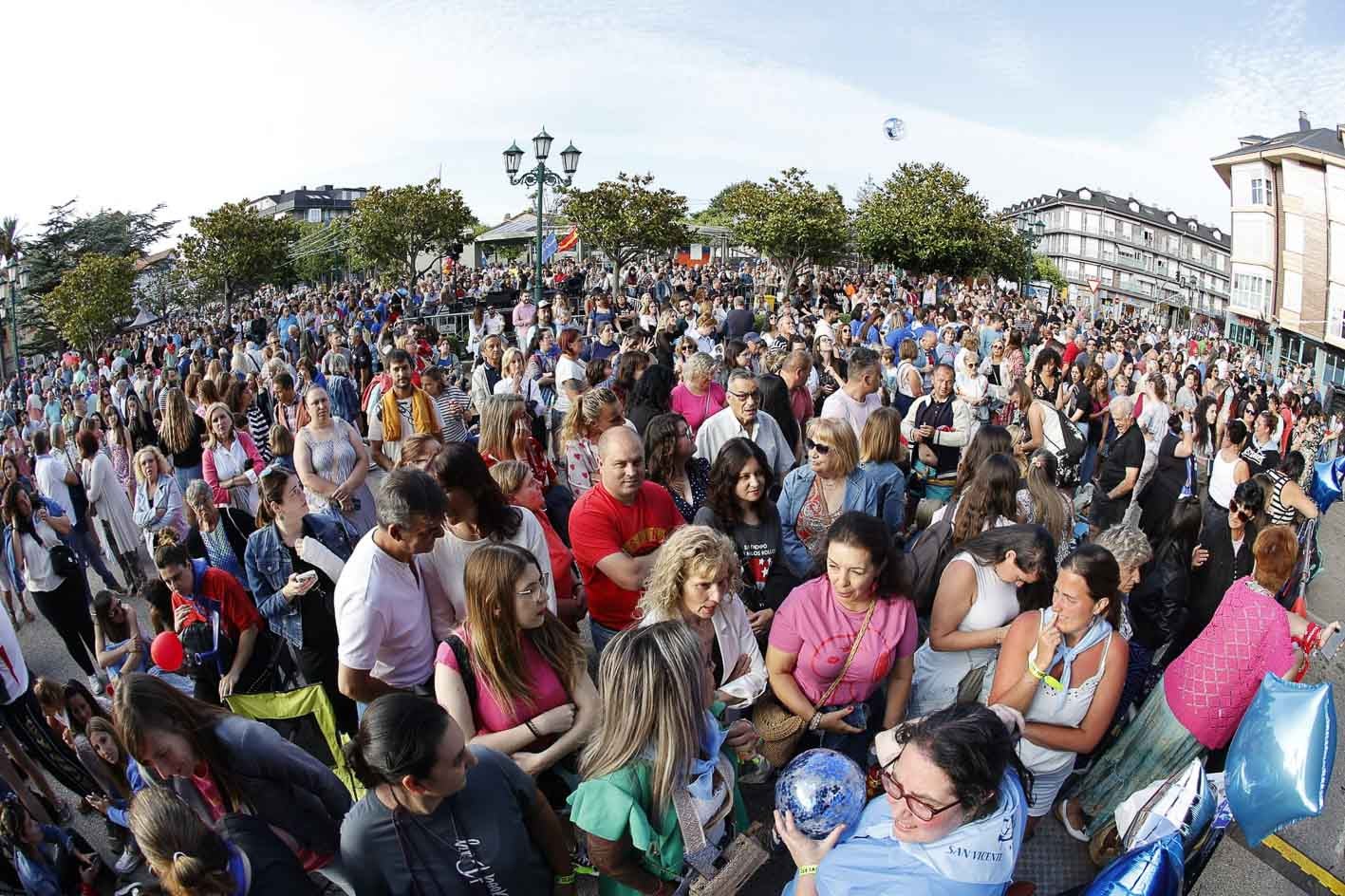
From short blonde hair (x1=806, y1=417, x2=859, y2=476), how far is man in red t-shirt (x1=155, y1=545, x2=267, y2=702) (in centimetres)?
296

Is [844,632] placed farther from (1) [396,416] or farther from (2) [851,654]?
(1) [396,416]

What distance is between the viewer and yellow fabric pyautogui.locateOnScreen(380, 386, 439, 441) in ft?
20.6

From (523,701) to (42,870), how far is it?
1898 mm

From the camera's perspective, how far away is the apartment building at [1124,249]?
3487 inches

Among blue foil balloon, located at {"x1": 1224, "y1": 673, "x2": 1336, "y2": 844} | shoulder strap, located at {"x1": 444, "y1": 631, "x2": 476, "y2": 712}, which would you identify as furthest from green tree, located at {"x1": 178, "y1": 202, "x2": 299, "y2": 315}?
blue foil balloon, located at {"x1": 1224, "y1": 673, "x2": 1336, "y2": 844}

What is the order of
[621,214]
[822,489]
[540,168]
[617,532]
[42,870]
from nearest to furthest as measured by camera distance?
[42,870]
[617,532]
[822,489]
[540,168]
[621,214]

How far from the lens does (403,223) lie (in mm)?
32875

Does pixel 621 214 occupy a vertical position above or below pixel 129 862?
above

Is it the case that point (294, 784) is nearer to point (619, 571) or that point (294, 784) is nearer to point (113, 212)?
point (619, 571)

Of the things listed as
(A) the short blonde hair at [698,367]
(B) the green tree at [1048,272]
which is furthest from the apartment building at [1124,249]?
(A) the short blonde hair at [698,367]

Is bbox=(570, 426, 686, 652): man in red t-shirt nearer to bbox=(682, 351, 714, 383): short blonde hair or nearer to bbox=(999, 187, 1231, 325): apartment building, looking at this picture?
bbox=(682, 351, 714, 383): short blonde hair

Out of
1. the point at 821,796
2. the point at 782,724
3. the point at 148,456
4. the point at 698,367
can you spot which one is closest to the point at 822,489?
the point at 782,724

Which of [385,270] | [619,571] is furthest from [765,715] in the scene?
[385,270]

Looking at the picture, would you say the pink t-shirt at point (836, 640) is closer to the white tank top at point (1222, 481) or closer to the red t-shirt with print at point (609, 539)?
the red t-shirt with print at point (609, 539)
